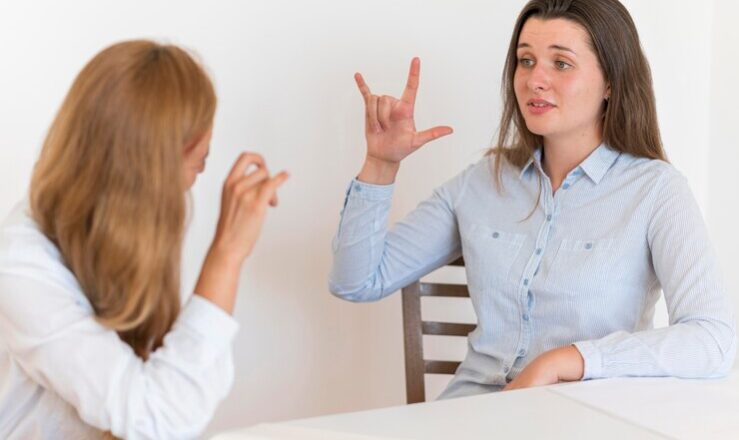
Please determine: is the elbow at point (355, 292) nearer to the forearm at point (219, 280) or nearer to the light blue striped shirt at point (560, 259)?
the light blue striped shirt at point (560, 259)

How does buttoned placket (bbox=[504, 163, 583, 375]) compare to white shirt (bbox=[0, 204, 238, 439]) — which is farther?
buttoned placket (bbox=[504, 163, 583, 375])

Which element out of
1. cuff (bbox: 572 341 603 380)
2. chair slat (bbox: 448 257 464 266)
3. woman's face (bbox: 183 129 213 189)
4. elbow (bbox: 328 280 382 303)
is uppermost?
woman's face (bbox: 183 129 213 189)

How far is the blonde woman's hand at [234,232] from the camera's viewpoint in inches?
48.0

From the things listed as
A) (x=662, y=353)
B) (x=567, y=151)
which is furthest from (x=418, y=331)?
(x=662, y=353)

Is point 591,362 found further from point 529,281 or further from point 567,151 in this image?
point 567,151

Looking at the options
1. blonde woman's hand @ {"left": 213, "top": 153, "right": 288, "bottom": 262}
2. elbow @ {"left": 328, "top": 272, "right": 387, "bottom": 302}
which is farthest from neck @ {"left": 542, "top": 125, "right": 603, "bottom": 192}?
blonde woman's hand @ {"left": 213, "top": 153, "right": 288, "bottom": 262}

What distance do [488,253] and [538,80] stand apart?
31cm

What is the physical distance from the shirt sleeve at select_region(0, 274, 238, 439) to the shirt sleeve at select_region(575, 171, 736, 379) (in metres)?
0.65

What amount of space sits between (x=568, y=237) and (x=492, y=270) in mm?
145

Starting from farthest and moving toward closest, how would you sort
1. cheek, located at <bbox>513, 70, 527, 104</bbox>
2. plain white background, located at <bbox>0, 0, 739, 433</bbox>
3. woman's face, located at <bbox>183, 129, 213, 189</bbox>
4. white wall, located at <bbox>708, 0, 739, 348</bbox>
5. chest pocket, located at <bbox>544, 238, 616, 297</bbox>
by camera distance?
white wall, located at <bbox>708, 0, 739, 348</bbox>, plain white background, located at <bbox>0, 0, 739, 433</bbox>, cheek, located at <bbox>513, 70, 527, 104</bbox>, chest pocket, located at <bbox>544, 238, 616, 297</bbox>, woman's face, located at <bbox>183, 129, 213, 189</bbox>

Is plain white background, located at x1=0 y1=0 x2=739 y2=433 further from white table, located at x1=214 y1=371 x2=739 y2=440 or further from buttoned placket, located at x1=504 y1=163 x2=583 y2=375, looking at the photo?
white table, located at x1=214 y1=371 x2=739 y2=440

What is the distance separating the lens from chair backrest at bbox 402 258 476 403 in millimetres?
2012

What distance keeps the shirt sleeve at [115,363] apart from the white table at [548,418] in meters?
0.06

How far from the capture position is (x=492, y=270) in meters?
1.89
